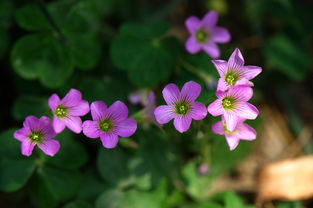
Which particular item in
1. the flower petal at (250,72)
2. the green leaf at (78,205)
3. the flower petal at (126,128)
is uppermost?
the flower petal at (250,72)

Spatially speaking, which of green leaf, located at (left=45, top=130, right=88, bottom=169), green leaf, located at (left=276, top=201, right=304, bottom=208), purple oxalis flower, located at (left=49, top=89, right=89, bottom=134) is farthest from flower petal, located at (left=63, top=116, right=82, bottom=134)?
green leaf, located at (left=276, top=201, right=304, bottom=208)

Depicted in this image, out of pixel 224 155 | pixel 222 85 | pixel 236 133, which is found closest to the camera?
pixel 222 85

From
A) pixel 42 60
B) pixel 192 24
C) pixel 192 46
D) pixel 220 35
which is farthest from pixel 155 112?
pixel 42 60

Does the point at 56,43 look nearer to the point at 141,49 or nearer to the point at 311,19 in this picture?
the point at 141,49

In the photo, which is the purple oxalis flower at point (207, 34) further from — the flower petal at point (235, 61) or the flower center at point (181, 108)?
the flower center at point (181, 108)

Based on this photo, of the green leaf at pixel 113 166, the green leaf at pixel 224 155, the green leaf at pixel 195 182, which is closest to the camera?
the green leaf at pixel 113 166

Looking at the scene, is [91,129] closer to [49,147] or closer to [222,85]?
[49,147]

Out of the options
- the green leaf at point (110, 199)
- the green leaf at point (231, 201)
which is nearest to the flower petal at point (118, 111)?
the green leaf at point (110, 199)

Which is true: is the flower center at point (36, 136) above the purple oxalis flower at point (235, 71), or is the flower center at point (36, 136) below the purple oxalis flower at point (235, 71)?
below
